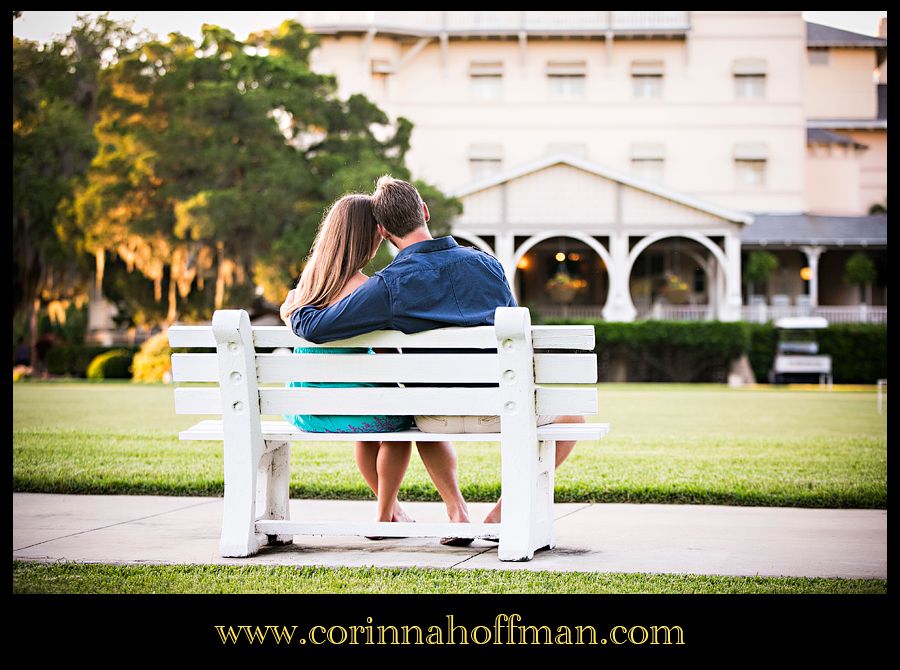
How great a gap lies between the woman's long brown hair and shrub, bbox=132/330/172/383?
22.6 meters

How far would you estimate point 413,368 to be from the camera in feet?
14.1

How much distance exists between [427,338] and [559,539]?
117cm

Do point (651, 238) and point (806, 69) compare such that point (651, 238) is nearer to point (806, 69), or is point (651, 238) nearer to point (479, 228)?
point (479, 228)

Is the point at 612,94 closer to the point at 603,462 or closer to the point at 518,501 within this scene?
the point at 603,462

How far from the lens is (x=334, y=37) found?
40.1 meters

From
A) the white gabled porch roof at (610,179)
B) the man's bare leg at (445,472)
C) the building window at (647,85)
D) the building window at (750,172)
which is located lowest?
the man's bare leg at (445,472)

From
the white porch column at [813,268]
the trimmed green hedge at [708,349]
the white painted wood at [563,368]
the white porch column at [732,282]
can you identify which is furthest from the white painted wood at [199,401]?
the white porch column at [813,268]

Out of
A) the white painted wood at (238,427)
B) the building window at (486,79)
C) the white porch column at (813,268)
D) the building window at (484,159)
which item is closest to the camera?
the white painted wood at (238,427)

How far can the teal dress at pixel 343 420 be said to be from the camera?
4.46 meters

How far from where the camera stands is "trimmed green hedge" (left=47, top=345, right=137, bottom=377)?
3177 cm
